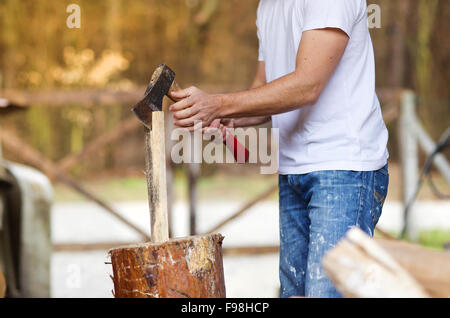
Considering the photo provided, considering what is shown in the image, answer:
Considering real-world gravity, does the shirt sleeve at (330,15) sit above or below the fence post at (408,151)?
above

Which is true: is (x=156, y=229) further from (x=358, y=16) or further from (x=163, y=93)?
(x=358, y=16)

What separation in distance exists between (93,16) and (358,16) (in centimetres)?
963

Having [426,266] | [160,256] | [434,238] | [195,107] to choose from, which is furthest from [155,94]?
[434,238]

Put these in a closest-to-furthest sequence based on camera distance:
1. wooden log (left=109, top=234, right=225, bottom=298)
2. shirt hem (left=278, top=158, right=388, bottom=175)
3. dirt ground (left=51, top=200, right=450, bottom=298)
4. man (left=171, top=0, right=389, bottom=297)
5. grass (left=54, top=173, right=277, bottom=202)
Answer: wooden log (left=109, top=234, right=225, bottom=298) → man (left=171, top=0, right=389, bottom=297) → shirt hem (left=278, top=158, right=388, bottom=175) → dirt ground (left=51, top=200, right=450, bottom=298) → grass (left=54, top=173, right=277, bottom=202)

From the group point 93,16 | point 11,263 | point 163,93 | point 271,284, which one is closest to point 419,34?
point 93,16

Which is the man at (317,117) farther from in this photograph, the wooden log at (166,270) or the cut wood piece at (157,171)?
the wooden log at (166,270)

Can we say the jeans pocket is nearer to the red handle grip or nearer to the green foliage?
the red handle grip

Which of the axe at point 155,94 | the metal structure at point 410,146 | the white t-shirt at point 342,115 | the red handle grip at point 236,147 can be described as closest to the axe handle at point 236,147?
the red handle grip at point 236,147

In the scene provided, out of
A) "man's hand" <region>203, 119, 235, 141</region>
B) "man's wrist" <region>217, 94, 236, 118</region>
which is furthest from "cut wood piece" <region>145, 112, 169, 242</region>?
"man's hand" <region>203, 119, 235, 141</region>

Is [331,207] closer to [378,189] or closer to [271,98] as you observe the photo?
[378,189]

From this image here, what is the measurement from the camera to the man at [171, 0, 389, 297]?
1.56m

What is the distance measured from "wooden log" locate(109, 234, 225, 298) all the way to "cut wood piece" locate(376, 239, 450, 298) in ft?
1.65

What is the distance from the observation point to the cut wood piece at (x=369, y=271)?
44.0 inches

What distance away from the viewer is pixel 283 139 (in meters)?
1.89
